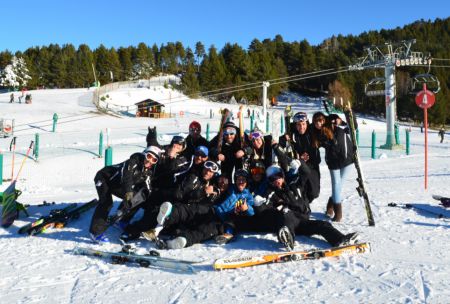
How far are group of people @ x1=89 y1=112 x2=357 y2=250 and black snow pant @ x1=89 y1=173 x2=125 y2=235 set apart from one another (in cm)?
1

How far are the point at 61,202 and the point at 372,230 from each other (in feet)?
19.1

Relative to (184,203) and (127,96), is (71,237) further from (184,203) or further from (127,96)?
(127,96)

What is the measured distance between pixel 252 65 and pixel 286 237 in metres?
74.0

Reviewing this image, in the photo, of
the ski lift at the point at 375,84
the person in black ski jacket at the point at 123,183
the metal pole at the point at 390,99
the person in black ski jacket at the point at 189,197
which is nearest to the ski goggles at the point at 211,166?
the person in black ski jacket at the point at 189,197

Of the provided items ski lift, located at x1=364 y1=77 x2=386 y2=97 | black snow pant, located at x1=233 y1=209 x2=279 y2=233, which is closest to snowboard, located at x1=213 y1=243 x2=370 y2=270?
black snow pant, located at x1=233 y1=209 x2=279 y2=233

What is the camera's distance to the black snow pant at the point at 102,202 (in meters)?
5.38

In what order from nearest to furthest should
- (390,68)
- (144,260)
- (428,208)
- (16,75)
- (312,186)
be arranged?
(144,260) < (312,186) < (428,208) < (390,68) < (16,75)

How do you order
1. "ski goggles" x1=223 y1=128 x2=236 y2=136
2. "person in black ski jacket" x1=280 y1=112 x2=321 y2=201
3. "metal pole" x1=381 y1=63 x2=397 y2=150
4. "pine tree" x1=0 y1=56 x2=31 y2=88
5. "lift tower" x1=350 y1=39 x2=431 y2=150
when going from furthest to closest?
"pine tree" x1=0 y1=56 x2=31 y2=88 < "metal pole" x1=381 y1=63 x2=397 y2=150 < "lift tower" x1=350 y1=39 x2=431 y2=150 < "ski goggles" x1=223 y1=128 x2=236 y2=136 < "person in black ski jacket" x1=280 y1=112 x2=321 y2=201

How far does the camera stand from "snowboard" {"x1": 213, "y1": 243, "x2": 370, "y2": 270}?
424 centimetres

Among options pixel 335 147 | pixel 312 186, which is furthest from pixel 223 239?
pixel 335 147

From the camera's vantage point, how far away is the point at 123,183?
210 inches

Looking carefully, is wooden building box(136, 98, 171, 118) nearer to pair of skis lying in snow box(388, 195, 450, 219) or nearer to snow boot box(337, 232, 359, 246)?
pair of skis lying in snow box(388, 195, 450, 219)

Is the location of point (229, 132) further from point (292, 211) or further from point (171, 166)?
point (292, 211)

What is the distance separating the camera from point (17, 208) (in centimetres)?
645
